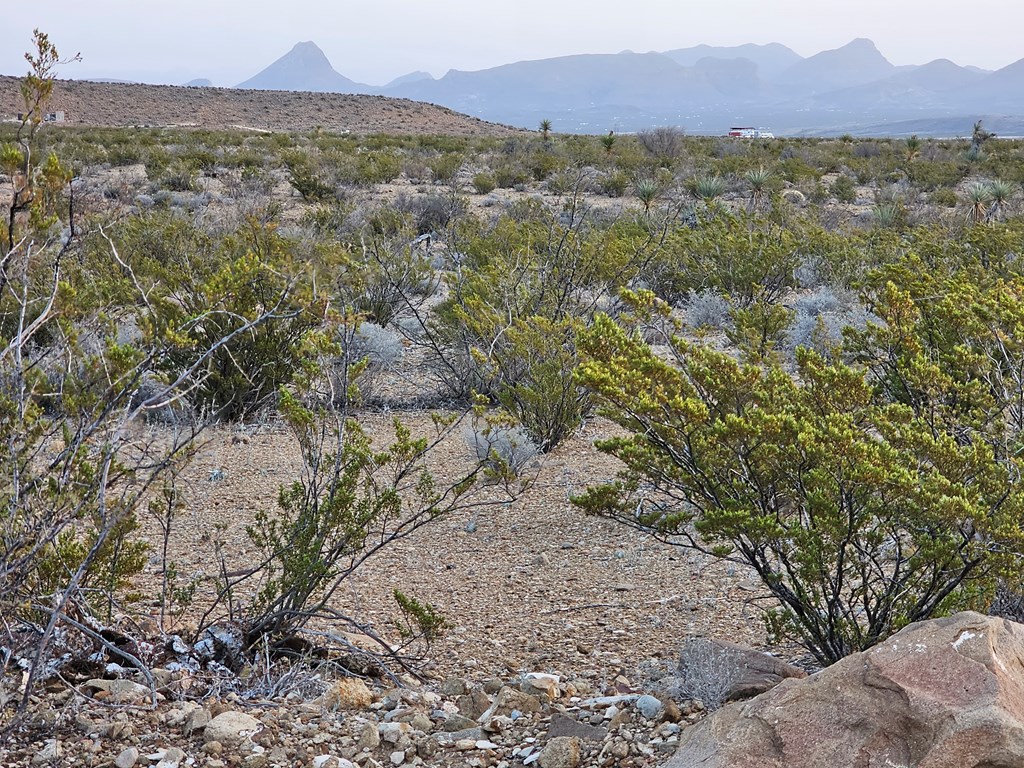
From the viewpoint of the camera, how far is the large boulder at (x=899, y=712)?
218cm

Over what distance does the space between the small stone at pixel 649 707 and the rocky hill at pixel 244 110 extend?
192 feet

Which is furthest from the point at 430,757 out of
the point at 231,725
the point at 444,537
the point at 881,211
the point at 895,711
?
the point at 881,211

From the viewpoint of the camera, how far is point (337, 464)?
3.83 metres

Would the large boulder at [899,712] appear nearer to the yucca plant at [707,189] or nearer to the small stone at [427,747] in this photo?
the small stone at [427,747]

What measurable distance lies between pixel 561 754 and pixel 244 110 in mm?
68364

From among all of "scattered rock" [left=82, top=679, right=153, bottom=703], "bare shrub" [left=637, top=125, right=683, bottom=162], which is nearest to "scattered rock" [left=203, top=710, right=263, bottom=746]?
"scattered rock" [left=82, top=679, right=153, bottom=703]

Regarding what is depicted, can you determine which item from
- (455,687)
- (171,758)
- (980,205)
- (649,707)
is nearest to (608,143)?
(980,205)

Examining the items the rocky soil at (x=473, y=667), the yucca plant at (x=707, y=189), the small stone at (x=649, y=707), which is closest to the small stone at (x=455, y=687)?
the rocky soil at (x=473, y=667)

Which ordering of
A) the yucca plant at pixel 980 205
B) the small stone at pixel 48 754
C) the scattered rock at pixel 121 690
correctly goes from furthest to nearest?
1. the yucca plant at pixel 980 205
2. the scattered rock at pixel 121 690
3. the small stone at pixel 48 754

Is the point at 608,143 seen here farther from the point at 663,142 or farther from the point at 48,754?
the point at 48,754

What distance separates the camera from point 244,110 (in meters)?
65.5

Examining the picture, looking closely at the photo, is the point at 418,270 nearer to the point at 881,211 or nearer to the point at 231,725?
the point at 231,725

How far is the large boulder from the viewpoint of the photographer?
7.16ft

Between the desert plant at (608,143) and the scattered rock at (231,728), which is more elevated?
the desert plant at (608,143)
